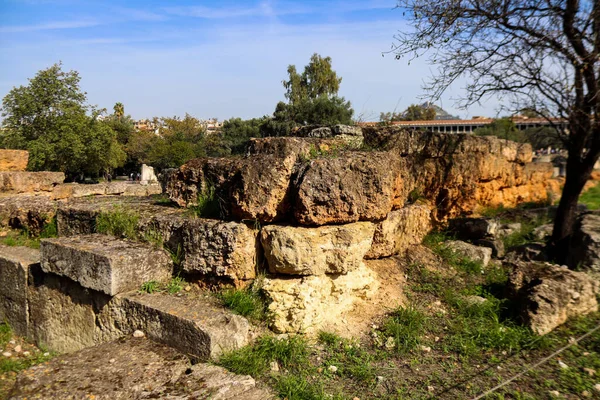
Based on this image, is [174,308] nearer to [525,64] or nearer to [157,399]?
[157,399]

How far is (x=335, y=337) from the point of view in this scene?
3.00 metres

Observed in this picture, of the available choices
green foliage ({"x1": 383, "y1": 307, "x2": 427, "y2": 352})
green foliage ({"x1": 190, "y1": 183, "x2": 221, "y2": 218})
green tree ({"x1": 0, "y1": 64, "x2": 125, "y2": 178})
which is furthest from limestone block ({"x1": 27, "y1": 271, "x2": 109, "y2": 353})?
green tree ({"x1": 0, "y1": 64, "x2": 125, "y2": 178})

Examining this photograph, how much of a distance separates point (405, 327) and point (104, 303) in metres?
2.27

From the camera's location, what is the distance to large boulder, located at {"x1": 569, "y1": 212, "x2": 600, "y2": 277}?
13.3 feet

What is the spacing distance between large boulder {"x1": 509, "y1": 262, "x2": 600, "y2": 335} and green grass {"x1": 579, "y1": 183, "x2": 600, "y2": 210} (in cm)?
896

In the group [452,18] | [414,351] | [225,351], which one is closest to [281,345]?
[225,351]

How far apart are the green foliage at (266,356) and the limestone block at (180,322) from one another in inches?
3.1

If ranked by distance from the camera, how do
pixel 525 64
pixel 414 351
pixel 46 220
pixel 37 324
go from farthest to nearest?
pixel 525 64 → pixel 46 220 → pixel 37 324 → pixel 414 351

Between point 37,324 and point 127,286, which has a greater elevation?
point 127,286

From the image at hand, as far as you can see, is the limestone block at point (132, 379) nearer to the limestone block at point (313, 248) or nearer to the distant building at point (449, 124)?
the limestone block at point (313, 248)

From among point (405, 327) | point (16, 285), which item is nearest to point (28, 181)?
point (16, 285)

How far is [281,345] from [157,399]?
2.86 ft

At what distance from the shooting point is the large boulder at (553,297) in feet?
10.4

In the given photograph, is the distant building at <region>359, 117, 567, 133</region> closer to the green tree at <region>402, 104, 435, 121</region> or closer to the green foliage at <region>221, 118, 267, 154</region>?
the green tree at <region>402, 104, 435, 121</region>
